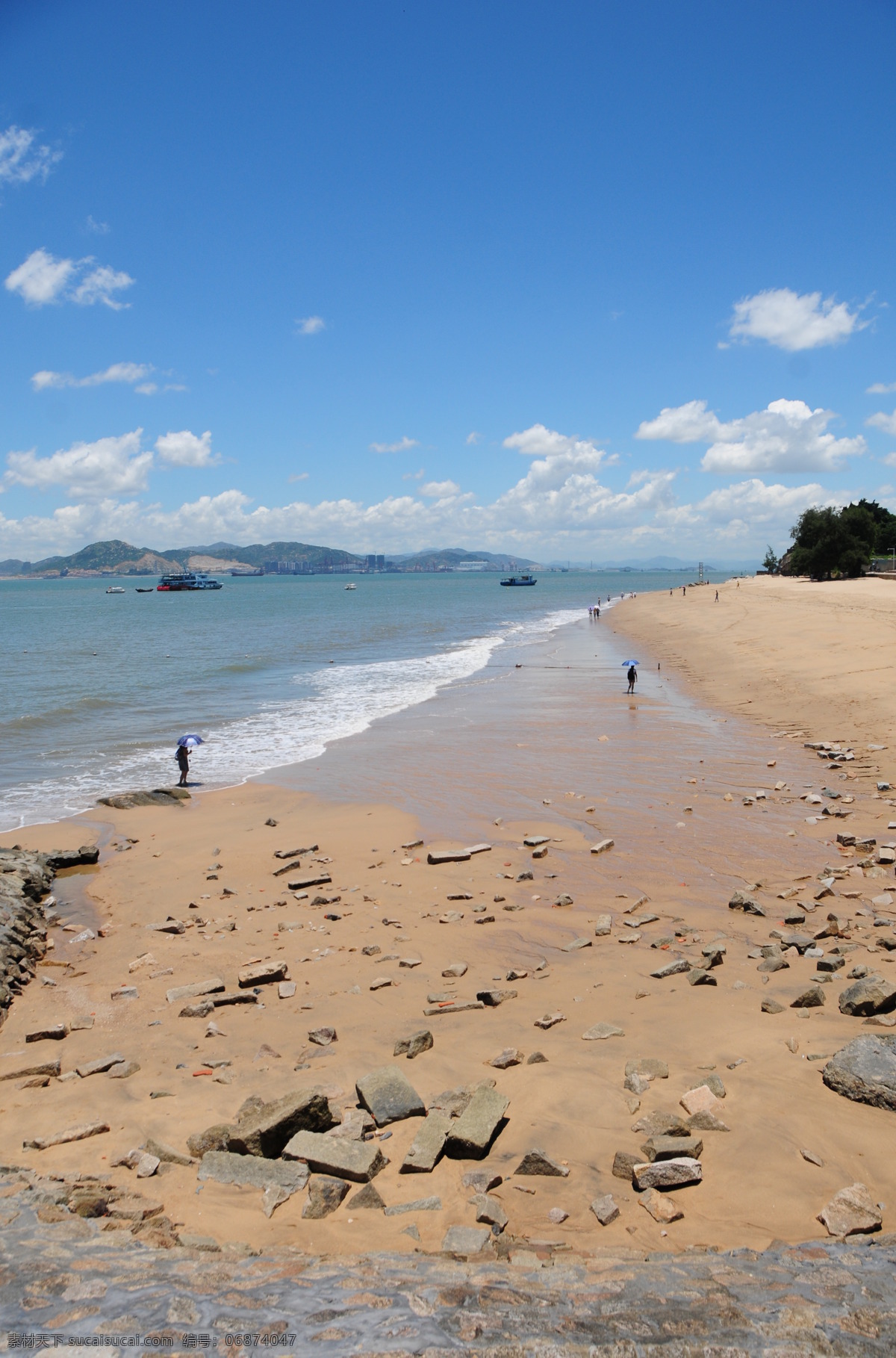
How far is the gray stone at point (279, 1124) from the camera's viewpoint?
5.39 meters

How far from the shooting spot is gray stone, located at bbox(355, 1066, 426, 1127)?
572 cm

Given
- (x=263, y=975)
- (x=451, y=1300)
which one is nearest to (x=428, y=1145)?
(x=451, y=1300)

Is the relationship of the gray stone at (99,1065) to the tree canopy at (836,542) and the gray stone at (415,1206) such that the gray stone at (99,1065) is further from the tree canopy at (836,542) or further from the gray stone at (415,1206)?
the tree canopy at (836,542)

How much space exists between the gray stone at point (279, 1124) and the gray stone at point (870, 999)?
4.46 metres

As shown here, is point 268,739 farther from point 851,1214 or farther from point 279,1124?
point 851,1214

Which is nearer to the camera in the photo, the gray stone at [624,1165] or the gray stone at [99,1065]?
the gray stone at [624,1165]

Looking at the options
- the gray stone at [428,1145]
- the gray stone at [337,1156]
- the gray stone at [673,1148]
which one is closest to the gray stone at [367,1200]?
the gray stone at [337,1156]

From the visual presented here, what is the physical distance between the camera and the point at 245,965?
9.15 m

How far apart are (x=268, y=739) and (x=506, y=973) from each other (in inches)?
635

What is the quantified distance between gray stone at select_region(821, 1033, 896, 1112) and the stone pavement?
4.61 feet

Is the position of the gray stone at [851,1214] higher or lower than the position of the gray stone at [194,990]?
higher

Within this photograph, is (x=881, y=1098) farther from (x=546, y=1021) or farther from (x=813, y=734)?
(x=813, y=734)

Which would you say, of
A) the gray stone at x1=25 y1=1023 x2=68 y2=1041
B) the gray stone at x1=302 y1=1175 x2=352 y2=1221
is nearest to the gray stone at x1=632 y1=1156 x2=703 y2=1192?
the gray stone at x1=302 y1=1175 x2=352 y2=1221

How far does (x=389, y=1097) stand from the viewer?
5.85 m
